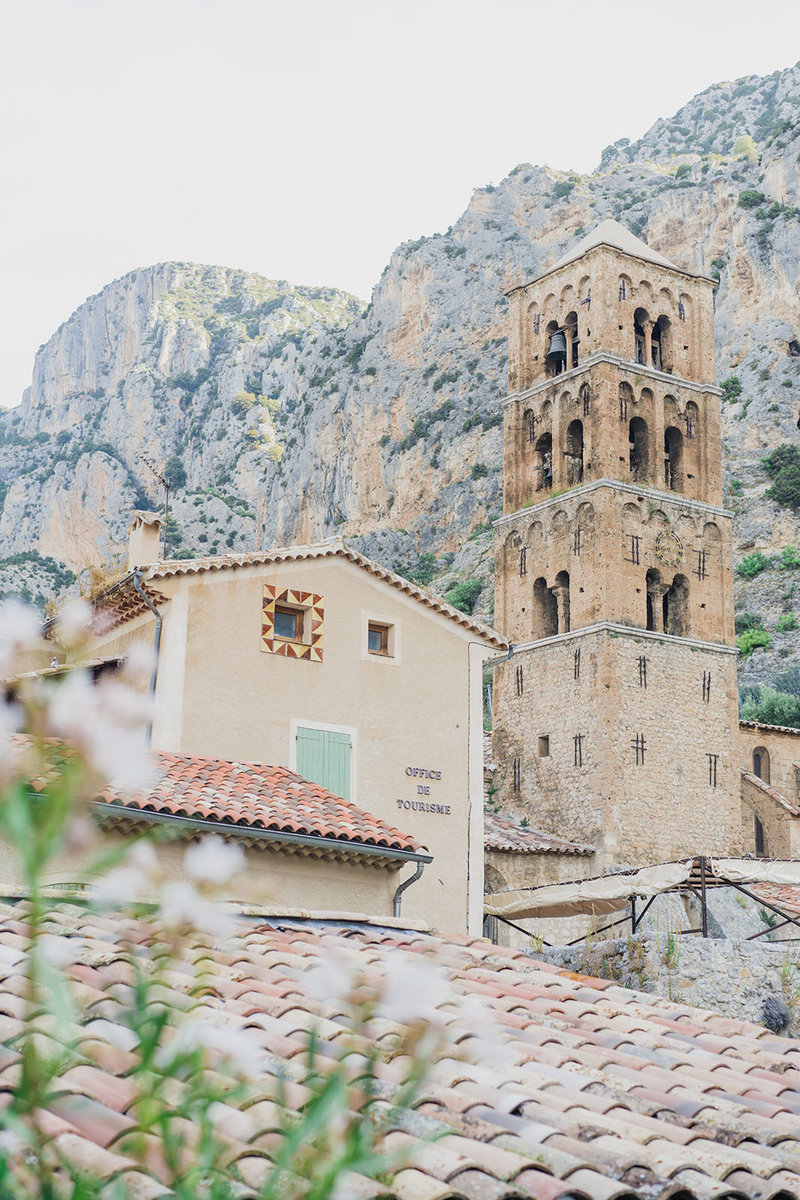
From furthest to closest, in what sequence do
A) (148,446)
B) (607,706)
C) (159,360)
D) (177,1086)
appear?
(159,360), (148,446), (607,706), (177,1086)

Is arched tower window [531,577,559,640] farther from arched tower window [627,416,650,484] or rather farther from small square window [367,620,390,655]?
small square window [367,620,390,655]

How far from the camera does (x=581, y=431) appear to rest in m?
41.5

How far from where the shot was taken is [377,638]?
2289 cm

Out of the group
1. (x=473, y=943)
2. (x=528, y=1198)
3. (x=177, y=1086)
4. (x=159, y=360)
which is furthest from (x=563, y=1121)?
(x=159, y=360)

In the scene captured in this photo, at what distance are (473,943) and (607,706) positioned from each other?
26.5m

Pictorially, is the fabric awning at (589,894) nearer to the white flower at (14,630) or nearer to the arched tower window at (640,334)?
the arched tower window at (640,334)

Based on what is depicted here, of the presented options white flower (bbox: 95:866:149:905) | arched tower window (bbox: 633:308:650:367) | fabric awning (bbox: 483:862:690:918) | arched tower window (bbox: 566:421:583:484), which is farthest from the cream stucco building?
arched tower window (bbox: 633:308:650:367)

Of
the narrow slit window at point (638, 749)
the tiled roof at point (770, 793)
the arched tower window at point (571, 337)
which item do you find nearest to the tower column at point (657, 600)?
the narrow slit window at point (638, 749)

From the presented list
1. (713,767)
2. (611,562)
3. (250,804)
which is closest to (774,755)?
(713,767)

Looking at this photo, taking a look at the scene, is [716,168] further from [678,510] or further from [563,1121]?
[563,1121]

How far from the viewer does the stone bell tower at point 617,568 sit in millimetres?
37000

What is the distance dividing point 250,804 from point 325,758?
718 centimetres

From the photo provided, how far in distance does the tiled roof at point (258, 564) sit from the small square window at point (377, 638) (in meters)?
0.73

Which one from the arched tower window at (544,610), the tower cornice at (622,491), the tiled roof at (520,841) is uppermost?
the tower cornice at (622,491)
